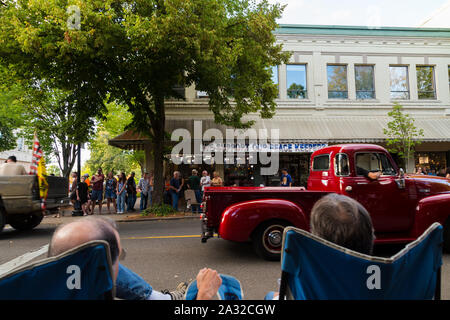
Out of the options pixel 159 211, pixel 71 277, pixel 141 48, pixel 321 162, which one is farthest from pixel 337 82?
pixel 71 277

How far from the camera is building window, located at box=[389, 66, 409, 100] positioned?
55.1 ft

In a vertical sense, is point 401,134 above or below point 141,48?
below

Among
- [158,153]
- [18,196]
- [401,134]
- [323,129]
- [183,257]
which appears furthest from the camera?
[323,129]

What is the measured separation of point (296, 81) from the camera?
16.7 meters

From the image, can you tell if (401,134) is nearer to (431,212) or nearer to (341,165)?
(431,212)

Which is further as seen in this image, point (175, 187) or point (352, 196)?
point (175, 187)

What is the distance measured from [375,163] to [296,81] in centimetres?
1236

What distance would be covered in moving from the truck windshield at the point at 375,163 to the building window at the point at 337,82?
12.2 metres

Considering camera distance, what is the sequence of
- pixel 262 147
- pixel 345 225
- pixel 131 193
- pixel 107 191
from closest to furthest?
pixel 345 225 < pixel 107 191 < pixel 131 193 < pixel 262 147

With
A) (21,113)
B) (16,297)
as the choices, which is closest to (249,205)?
(16,297)

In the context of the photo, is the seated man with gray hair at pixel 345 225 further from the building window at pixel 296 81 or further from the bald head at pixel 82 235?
the building window at pixel 296 81

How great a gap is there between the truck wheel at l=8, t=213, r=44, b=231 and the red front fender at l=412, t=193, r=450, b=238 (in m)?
9.60

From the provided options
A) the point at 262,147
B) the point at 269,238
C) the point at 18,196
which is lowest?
the point at 269,238

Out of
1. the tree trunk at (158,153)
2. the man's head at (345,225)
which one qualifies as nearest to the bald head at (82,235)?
the man's head at (345,225)
